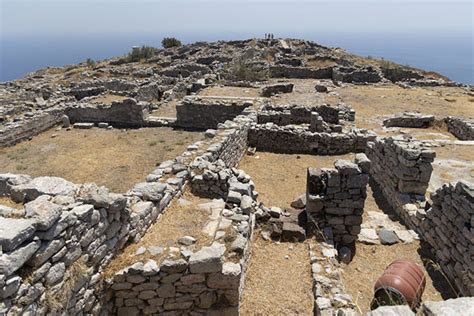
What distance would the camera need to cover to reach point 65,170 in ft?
51.3

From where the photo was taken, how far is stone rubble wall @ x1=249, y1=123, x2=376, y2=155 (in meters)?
16.6

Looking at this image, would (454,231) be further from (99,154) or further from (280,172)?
(99,154)

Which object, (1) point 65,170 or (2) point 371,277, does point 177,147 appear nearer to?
(1) point 65,170

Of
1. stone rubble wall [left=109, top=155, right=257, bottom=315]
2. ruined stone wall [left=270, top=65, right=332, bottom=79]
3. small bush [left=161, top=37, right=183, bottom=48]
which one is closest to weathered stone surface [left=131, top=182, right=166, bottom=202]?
stone rubble wall [left=109, top=155, right=257, bottom=315]

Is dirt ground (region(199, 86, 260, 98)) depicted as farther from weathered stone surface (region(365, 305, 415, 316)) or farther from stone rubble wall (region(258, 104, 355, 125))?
weathered stone surface (region(365, 305, 415, 316))

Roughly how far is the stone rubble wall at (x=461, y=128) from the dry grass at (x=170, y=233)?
15914 mm

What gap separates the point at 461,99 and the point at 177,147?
22.8 m

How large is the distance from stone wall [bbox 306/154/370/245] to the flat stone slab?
6.90 meters

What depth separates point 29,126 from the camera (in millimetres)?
20891

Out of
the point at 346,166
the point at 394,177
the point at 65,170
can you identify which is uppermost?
the point at 346,166

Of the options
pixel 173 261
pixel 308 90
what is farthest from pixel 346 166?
pixel 308 90

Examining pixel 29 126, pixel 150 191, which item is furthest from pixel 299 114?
pixel 29 126

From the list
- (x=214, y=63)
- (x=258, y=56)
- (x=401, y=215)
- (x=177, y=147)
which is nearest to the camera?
(x=401, y=215)

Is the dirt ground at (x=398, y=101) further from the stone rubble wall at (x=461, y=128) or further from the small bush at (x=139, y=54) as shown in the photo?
the small bush at (x=139, y=54)
